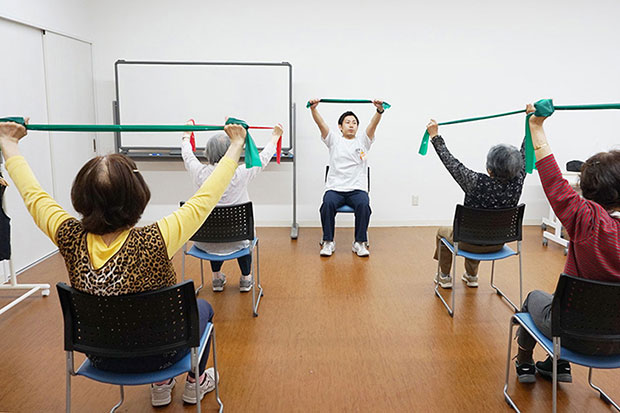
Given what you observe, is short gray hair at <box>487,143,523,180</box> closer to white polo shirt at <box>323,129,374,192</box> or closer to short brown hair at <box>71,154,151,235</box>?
white polo shirt at <box>323,129,374,192</box>

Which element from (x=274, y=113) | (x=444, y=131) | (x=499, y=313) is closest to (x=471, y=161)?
(x=444, y=131)

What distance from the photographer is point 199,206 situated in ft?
5.68

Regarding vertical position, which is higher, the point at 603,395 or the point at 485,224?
the point at 485,224

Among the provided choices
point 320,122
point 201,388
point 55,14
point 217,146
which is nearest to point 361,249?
point 320,122

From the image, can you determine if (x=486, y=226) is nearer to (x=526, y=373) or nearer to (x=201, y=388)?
(x=526, y=373)

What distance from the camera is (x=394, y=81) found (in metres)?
5.62

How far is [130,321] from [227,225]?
1492 mm

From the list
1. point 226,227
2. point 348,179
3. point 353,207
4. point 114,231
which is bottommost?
point 353,207

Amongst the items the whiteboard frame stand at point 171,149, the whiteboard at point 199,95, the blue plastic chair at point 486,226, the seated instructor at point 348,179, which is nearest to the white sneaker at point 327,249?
the seated instructor at point 348,179

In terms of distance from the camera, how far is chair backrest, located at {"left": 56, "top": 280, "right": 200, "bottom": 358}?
1605 mm

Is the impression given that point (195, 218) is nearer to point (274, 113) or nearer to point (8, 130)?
point (8, 130)

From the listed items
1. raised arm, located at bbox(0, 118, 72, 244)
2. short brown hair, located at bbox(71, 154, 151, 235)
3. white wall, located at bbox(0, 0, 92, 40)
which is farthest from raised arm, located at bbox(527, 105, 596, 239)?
white wall, located at bbox(0, 0, 92, 40)

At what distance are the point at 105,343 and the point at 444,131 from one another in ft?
16.3

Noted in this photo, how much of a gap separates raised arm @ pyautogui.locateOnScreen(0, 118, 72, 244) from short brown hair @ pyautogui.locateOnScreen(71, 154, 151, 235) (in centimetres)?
14
